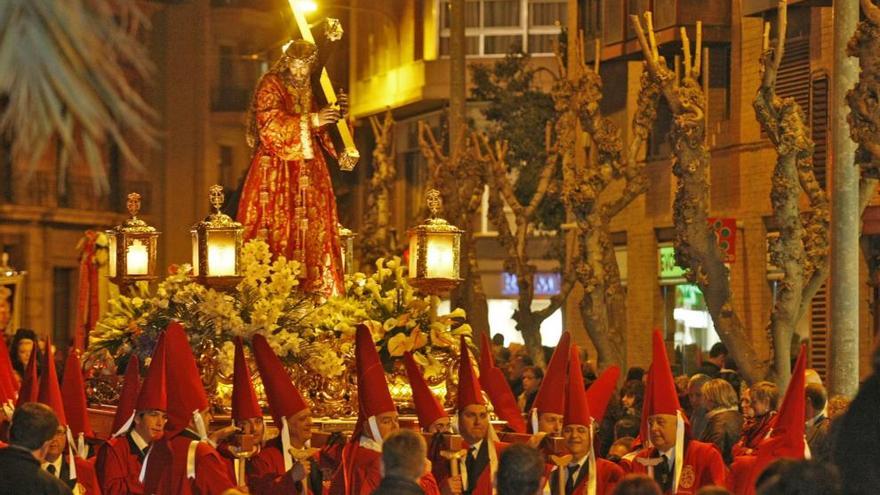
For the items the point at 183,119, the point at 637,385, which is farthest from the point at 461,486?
the point at 183,119

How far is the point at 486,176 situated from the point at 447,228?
1452cm

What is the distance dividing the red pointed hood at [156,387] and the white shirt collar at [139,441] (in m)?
0.17

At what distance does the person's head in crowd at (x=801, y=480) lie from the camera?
23.1 feet

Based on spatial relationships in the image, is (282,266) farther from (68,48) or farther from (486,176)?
(486,176)

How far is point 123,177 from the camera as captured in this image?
47.9 m

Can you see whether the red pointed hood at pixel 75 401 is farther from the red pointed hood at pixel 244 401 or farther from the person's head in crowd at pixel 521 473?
the person's head in crowd at pixel 521 473

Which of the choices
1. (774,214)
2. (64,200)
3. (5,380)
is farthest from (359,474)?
(64,200)

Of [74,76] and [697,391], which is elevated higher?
[74,76]

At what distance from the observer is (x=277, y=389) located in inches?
475

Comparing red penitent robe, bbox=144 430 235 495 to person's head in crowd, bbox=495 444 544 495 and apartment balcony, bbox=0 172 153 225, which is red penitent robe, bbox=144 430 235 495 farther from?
apartment balcony, bbox=0 172 153 225

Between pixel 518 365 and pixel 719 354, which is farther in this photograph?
pixel 719 354

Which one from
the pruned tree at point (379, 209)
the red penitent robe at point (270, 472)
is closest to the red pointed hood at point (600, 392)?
the red penitent robe at point (270, 472)

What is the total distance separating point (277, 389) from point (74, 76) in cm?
937

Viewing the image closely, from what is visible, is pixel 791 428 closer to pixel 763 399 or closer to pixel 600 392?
pixel 763 399
